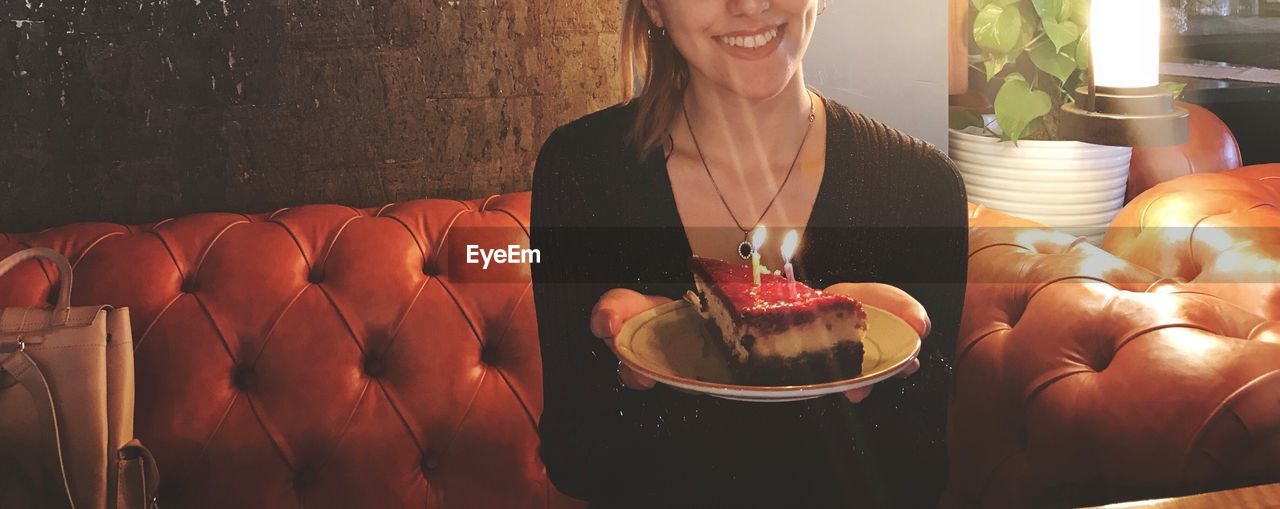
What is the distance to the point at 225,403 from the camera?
118 cm

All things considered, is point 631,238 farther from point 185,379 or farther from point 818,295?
point 185,379

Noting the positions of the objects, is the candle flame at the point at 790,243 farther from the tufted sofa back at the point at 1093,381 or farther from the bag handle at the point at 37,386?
the bag handle at the point at 37,386

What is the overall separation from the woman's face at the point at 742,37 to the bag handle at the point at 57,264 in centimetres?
73

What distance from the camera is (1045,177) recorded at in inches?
52.5

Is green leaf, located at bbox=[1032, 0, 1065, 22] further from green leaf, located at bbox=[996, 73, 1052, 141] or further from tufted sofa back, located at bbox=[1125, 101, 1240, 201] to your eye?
tufted sofa back, located at bbox=[1125, 101, 1240, 201]

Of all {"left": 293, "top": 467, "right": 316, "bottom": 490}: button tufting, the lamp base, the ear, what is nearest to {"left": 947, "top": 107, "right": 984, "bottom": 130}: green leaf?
the lamp base

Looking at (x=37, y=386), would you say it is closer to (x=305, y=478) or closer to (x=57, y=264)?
(x=57, y=264)

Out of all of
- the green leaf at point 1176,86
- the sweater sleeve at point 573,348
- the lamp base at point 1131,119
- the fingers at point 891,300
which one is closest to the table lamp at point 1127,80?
the lamp base at point 1131,119

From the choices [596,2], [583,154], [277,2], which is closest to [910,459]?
[583,154]

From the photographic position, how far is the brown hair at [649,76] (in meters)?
1.04

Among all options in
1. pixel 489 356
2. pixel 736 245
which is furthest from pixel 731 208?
pixel 489 356

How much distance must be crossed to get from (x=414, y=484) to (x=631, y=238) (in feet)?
1.47

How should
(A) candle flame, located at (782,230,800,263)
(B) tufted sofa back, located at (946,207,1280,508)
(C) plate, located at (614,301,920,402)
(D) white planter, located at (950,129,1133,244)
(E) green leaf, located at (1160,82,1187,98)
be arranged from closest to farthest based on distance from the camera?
(C) plate, located at (614,301,920,402) < (B) tufted sofa back, located at (946,207,1280,508) < (A) candle flame, located at (782,230,800,263) < (D) white planter, located at (950,129,1133,244) < (E) green leaf, located at (1160,82,1187,98)

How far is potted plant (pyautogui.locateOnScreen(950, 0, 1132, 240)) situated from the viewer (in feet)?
4.26
